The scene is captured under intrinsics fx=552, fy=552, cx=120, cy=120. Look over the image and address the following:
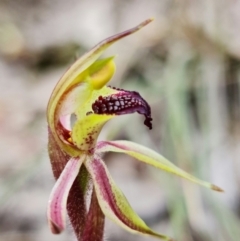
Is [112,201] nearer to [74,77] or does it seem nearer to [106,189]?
[106,189]

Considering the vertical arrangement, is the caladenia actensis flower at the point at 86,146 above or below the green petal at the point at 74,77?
below

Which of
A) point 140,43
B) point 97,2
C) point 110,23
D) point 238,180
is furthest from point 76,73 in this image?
point 97,2

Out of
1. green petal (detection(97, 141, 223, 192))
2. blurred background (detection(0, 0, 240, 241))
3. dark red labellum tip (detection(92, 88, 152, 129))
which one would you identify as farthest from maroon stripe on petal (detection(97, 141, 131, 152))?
blurred background (detection(0, 0, 240, 241))

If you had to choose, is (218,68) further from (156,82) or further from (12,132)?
(12,132)

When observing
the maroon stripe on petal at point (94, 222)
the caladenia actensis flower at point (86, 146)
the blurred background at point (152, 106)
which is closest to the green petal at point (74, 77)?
the caladenia actensis flower at point (86, 146)

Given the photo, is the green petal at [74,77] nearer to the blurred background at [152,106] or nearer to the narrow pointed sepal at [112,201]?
the narrow pointed sepal at [112,201]

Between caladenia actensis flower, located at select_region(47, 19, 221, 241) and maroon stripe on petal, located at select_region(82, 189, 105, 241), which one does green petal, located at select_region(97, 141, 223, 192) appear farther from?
maroon stripe on petal, located at select_region(82, 189, 105, 241)
